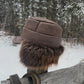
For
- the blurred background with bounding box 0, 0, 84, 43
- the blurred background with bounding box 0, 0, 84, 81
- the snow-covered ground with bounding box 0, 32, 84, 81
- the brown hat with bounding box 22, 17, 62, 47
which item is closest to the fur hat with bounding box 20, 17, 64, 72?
the brown hat with bounding box 22, 17, 62, 47

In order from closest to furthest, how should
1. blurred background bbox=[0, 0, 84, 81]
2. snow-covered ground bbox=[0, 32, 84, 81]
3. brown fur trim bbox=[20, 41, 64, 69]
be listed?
brown fur trim bbox=[20, 41, 64, 69]
snow-covered ground bbox=[0, 32, 84, 81]
blurred background bbox=[0, 0, 84, 81]

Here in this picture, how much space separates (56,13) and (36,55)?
381 centimetres

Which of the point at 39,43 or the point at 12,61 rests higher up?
the point at 39,43

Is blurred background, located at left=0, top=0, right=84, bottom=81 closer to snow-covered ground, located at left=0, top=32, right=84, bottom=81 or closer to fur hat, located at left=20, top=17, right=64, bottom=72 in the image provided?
snow-covered ground, located at left=0, top=32, right=84, bottom=81

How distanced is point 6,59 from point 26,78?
2.02 m

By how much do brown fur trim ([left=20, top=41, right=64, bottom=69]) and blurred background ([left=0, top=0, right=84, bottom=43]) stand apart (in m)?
3.45

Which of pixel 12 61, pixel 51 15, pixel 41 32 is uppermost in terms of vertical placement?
pixel 41 32

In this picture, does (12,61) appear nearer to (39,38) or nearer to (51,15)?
(39,38)

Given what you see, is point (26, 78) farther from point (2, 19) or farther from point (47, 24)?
point (2, 19)

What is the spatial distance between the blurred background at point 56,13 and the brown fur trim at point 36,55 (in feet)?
11.3

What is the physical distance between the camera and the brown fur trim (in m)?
0.44

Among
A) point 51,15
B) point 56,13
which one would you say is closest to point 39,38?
point 51,15

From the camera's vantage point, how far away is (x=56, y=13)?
4086mm

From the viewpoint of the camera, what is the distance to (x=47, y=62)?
1.54ft
